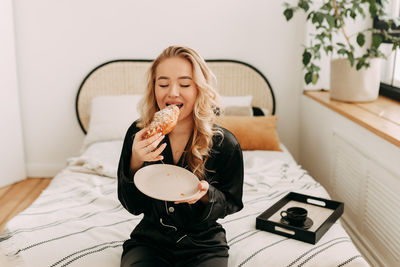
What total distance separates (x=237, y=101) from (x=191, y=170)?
1736 millimetres

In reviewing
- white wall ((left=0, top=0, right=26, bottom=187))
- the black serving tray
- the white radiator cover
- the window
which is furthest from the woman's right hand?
white wall ((left=0, top=0, right=26, bottom=187))

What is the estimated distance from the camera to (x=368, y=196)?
7.01 ft

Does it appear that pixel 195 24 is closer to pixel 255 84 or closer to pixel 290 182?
pixel 255 84

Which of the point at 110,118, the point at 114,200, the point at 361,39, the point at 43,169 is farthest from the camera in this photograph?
the point at 43,169

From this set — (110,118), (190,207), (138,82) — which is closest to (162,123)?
(190,207)

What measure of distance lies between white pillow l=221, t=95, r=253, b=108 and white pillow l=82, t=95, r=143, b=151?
638mm

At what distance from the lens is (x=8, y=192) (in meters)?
3.17

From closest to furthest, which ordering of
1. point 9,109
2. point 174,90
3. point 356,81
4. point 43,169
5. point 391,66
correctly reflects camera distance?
point 174,90
point 356,81
point 391,66
point 9,109
point 43,169

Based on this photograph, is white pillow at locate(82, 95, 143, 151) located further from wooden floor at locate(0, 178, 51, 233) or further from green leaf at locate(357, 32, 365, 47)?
green leaf at locate(357, 32, 365, 47)

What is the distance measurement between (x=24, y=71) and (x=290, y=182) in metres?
2.24

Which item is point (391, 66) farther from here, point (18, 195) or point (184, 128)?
point (18, 195)

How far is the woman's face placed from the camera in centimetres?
140

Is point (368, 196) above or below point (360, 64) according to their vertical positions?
below

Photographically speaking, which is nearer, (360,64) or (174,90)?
(174,90)
